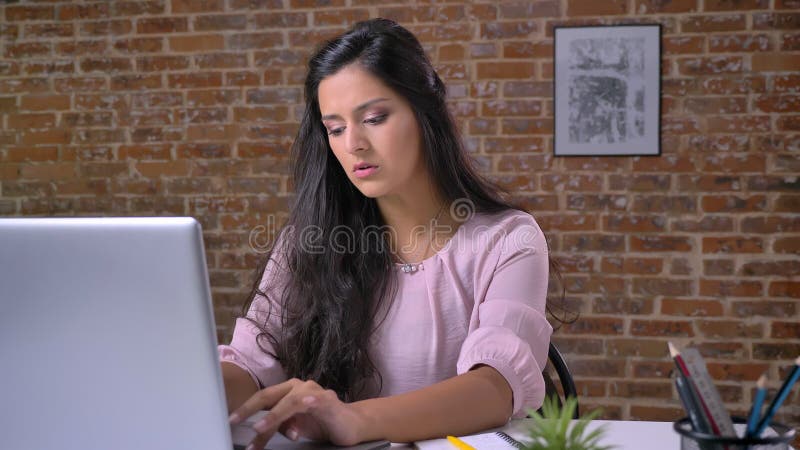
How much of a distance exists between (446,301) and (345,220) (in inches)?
11.1

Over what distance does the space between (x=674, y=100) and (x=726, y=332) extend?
91 cm

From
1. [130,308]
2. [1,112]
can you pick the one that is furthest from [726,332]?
[1,112]

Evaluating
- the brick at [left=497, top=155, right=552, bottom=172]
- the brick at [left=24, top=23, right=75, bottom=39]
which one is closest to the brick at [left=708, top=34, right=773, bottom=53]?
the brick at [left=497, top=155, right=552, bottom=172]

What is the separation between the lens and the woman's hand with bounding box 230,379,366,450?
1030 mm

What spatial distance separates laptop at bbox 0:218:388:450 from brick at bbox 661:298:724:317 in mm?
2543

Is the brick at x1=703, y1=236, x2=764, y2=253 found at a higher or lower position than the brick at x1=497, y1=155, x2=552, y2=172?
lower

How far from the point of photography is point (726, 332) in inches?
118

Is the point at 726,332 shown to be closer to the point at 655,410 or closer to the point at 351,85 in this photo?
the point at 655,410

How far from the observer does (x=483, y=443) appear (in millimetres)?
1076

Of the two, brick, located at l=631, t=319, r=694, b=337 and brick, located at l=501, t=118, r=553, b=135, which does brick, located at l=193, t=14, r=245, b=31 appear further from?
brick, located at l=631, t=319, r=694, b=337

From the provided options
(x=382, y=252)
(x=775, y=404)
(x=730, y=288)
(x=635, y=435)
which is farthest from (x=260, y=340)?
(x=730, y=288)

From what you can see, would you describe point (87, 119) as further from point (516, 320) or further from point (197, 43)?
point (516, 320)

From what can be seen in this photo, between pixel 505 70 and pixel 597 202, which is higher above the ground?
pixel 505 70

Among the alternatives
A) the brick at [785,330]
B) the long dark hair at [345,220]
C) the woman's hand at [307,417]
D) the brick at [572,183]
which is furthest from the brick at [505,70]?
the woman's hand at [307,417]
